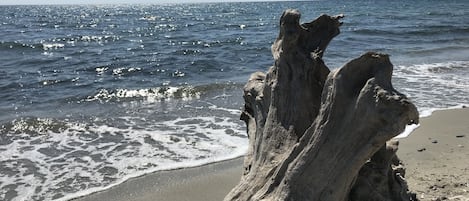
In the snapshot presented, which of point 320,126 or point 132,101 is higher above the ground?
point 320,126

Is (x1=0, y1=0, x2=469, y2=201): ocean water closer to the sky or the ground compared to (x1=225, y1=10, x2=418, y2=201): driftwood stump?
closer to the ground

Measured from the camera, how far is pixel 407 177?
5.67 metres

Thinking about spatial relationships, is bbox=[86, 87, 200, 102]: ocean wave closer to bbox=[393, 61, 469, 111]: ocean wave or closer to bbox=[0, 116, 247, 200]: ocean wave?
bbox=[0, 116, 247, 200]: ocean wave

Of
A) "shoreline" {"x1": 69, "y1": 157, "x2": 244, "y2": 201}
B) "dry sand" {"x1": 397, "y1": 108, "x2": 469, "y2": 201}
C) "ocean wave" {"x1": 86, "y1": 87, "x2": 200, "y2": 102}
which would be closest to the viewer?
"dry sand" {"x1": 397, "y1": 108, "x2": 469, "y2": 201}

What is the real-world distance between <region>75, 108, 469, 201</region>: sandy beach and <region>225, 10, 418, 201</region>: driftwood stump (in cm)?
161

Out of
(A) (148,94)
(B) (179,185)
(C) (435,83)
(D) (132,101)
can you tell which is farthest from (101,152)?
(C) (435,83)

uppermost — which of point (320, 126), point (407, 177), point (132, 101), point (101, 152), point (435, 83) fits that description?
point (320, 126)

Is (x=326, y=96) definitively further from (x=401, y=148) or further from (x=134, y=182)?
(x=401, y=148)

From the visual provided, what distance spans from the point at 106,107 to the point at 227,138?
4209 mm

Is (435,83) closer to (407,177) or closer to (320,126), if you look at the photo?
(407,177)

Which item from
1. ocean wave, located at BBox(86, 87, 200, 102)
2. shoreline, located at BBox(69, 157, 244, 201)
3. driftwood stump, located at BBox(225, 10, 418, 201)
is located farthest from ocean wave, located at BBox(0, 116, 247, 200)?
driftwood stump, located at BBox(225, 10, 418, 201)

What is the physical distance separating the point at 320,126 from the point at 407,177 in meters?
3.07

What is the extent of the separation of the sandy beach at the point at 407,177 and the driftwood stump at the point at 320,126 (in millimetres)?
1611

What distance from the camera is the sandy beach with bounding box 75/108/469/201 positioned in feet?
17.4
